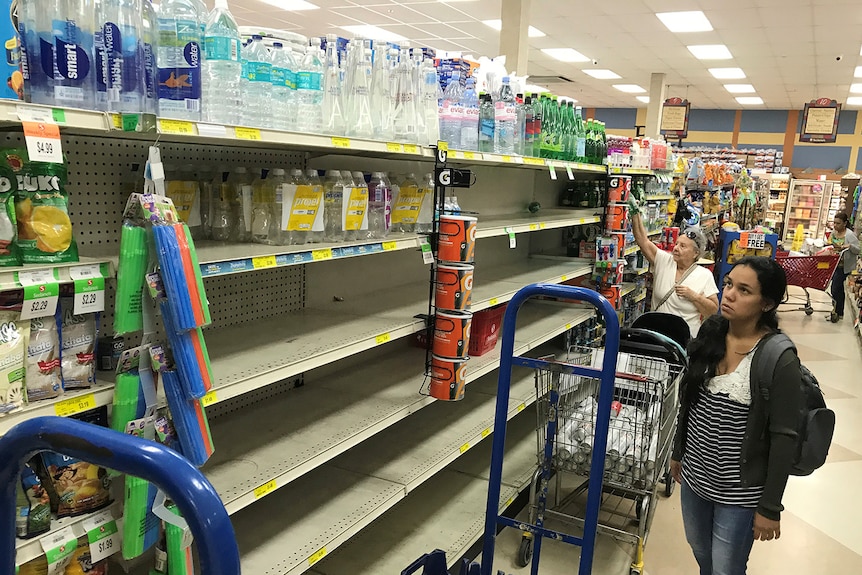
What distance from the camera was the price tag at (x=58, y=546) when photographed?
139 centimetres

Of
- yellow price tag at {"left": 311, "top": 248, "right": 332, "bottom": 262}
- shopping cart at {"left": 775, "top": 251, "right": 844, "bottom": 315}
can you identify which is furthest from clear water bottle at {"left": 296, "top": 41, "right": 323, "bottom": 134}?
shopping cart at {"left": 775, "top": 251, "right": 844, "bottom": 315}

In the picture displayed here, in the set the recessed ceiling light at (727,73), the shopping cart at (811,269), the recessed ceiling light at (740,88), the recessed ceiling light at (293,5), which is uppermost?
the recessed ceiling light at (293,5)

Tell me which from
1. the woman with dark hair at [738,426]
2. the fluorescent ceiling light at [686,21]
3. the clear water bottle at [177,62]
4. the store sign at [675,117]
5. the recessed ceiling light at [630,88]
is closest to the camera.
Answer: the clear water bottle at [177,62]

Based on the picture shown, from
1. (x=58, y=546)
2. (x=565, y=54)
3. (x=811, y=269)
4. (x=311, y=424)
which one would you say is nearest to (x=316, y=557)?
(x=311, y=424)

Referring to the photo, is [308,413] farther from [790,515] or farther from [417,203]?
[790,515]

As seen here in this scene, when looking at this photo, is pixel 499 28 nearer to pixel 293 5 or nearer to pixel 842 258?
pixel 293 5

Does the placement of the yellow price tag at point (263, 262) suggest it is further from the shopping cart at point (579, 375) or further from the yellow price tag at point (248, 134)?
the shopping cart at point (579, 375)

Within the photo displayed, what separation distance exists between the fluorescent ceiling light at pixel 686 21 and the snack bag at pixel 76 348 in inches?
350

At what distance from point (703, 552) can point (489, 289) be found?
5.88 ft

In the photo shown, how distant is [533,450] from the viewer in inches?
158

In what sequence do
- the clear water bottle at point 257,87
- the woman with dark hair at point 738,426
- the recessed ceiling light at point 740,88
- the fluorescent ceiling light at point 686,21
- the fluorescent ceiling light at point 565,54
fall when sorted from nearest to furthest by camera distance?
the clear water bottle at point 257,87, the woman with dark hair at point 738,426, the fluorescent ceiling light at point 686,21, the fluorescent ceiling light at point 565,54, the recessed ceiling light at point 740,88

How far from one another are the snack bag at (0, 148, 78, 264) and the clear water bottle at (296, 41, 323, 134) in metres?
0.77

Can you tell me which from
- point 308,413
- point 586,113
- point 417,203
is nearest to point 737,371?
point 417,203

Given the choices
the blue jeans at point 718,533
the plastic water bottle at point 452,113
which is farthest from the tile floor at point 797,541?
the plastic water bottle at point 452,113
